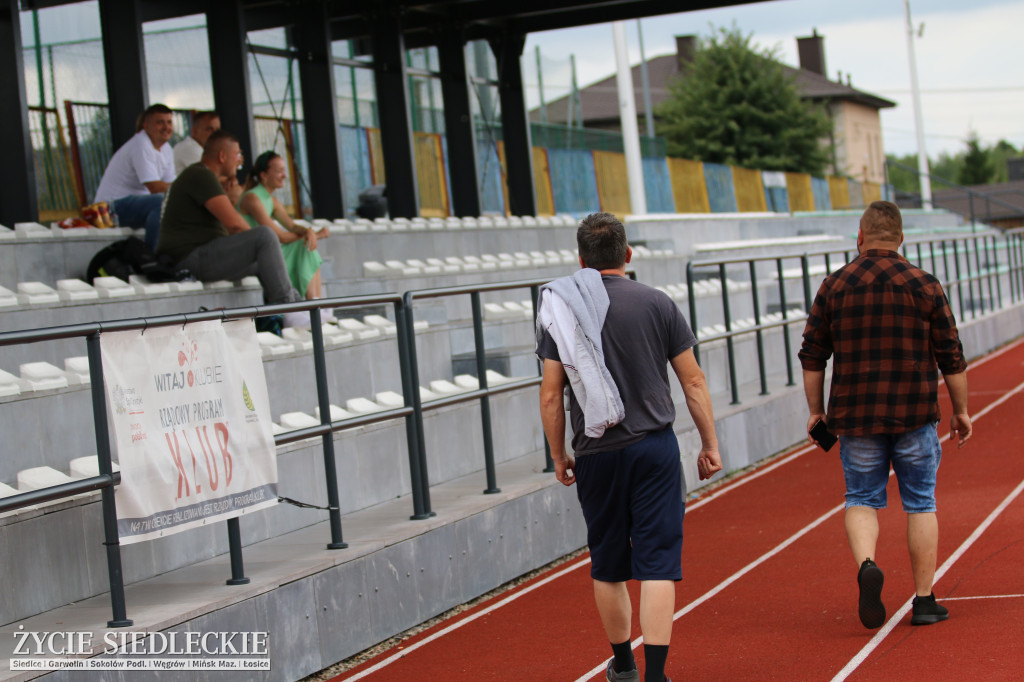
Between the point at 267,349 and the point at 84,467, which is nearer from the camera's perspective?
the point at 84,467

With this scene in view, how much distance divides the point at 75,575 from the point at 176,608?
0.58 m

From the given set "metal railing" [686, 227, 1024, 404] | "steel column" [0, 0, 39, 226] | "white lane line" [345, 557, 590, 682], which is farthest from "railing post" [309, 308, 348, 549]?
"steel column" [0, 0, 39, 226]

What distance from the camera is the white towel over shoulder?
468 cm

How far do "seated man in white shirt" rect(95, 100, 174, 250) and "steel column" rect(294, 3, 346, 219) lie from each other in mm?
4705

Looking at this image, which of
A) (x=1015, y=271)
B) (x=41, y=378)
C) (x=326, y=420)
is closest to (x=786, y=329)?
(x=326, y=420)

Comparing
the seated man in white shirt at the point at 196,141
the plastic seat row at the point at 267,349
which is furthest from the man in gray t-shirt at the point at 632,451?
the seated man in white shirt at the point at 196,141

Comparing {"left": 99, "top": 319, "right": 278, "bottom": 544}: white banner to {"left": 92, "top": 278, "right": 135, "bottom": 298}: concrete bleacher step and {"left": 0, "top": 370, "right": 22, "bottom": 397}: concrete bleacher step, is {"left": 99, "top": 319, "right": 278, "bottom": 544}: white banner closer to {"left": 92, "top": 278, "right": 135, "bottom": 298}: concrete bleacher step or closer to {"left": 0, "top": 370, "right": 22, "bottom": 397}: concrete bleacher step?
{"left": 0, "top": 370, "right": 22, "bottom": 397}: concrete bleacher step

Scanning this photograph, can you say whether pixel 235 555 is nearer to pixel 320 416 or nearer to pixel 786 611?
pixel 320 416

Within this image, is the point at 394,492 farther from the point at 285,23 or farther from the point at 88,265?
the point at 285,23

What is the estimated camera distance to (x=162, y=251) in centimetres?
920

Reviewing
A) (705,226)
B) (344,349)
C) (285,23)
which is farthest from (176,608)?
(705,226)

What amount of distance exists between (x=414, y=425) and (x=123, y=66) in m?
7.22

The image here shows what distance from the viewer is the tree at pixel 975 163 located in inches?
3408

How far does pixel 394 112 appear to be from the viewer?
1648 centimetres
